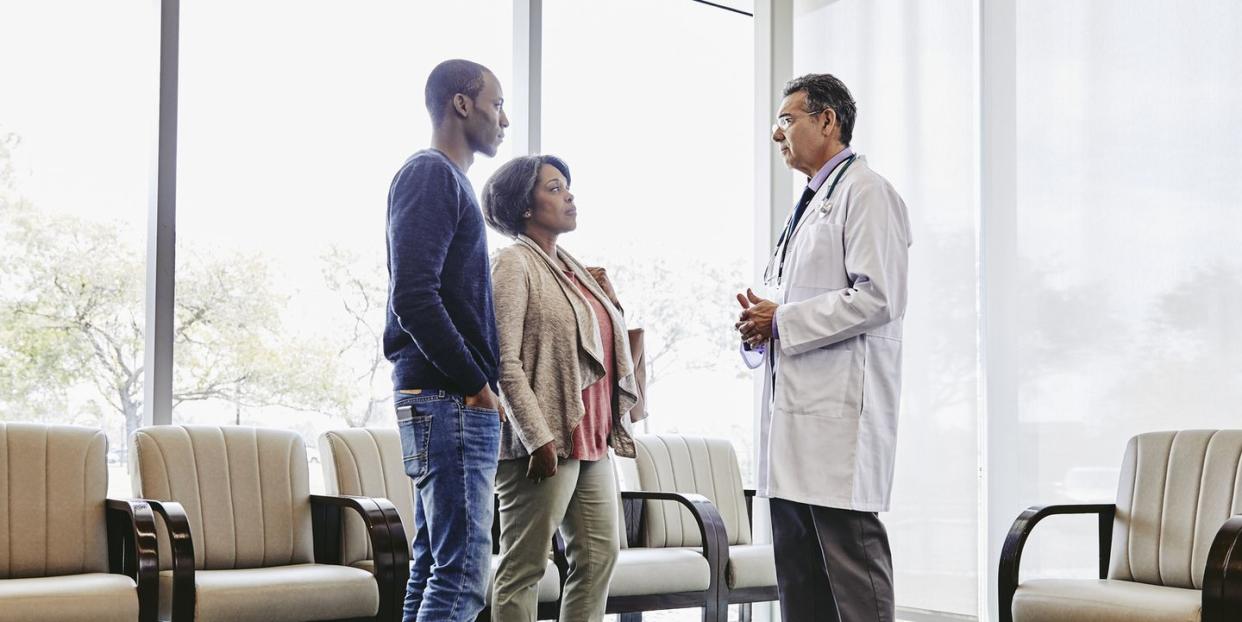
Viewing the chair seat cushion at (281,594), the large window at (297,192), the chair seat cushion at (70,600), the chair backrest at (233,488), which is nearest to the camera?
the chair seat cushion at (70,600)

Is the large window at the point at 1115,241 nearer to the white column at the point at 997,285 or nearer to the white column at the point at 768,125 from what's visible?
the white column at the point at 997,285

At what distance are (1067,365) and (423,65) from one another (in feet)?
10.4

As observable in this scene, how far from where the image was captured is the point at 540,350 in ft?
8.86

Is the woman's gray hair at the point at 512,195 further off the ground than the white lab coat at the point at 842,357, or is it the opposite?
the woman's gray hair at the point at 512,195

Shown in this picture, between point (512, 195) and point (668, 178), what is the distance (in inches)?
129

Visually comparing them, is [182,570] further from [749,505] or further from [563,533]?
[749,505]

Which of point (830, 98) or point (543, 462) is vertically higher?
point (830, 98)

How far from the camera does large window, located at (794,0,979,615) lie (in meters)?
4.45

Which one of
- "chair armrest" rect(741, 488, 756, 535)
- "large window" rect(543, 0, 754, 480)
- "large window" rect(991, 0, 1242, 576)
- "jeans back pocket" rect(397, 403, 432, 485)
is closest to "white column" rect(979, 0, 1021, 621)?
"large window" rect(991, 0, 1242, 576)

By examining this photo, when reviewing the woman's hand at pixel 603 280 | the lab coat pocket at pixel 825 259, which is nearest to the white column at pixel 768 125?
the woman's hand at pixel 603 280

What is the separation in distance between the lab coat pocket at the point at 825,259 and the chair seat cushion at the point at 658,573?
1324mm

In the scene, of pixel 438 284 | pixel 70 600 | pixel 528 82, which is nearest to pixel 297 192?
pixel 528 82

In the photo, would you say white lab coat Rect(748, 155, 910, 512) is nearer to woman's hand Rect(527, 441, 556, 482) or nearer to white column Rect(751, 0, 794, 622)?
woman's hand Rect(527, 441, 556, 482)

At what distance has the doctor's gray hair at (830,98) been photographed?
260 centimetres
